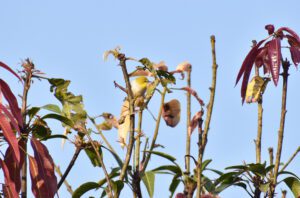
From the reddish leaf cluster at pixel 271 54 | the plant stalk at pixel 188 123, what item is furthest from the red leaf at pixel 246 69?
the plant stalk at pixel 188 123

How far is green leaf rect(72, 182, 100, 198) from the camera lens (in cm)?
179

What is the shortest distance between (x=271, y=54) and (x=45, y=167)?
Answer: 692 millimetres

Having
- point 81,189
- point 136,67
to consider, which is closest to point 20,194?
point 81,189

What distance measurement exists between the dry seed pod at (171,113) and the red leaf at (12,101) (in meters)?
0.50

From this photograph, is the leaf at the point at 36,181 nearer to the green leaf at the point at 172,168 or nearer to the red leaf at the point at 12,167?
the red leaf at the point at 12,167

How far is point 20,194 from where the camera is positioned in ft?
5.61

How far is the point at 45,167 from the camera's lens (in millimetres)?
1760

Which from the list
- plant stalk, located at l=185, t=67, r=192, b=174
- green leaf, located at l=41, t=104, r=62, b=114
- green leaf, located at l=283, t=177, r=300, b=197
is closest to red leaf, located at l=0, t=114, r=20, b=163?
green leaf, located at l=41, t=104, r=62, b=114

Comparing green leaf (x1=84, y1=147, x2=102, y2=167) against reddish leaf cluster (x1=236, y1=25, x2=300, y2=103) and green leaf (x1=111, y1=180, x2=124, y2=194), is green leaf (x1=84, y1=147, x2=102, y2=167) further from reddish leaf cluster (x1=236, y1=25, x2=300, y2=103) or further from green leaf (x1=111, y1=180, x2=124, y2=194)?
reddish leaf cluster (x1=236, y1=25, x2=300, y2=103)

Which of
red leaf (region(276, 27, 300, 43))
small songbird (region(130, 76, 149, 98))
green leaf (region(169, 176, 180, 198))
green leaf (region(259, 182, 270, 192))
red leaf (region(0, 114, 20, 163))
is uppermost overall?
red leaf (region(276, 27, 300, 43))

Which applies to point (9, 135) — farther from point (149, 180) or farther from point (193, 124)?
point (193, 124)

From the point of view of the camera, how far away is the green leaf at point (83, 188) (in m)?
1.79

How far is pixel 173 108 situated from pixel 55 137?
0.38m

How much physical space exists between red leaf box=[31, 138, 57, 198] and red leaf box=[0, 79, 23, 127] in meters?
0.11
